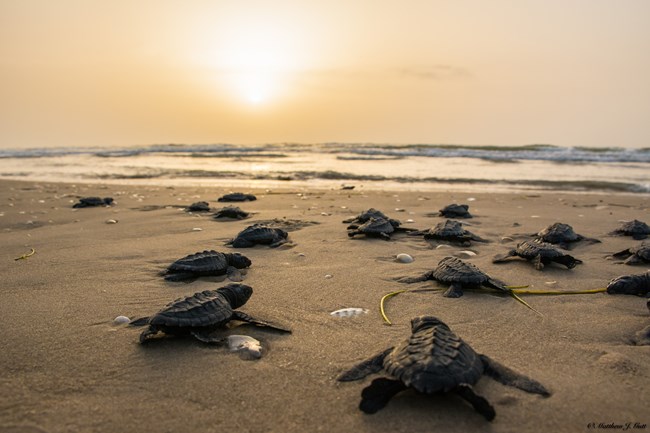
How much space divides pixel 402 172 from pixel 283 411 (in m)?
17.1

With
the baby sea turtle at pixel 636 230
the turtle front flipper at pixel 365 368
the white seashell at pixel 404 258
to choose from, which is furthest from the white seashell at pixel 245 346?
the baby sea turtle at pixel 636 230

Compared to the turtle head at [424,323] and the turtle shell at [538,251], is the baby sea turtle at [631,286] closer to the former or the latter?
the turtle shell at [538,251]

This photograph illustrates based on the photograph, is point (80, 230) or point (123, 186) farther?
point (123, 186)

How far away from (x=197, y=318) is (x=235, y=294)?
0.53m

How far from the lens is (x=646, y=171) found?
62.0 feet

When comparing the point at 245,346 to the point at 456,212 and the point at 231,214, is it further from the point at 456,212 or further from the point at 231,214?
the point at 456,212

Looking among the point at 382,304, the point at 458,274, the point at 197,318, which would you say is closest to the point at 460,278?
the point at 458,274

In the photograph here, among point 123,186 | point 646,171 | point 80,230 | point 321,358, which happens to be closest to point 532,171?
point 646,171

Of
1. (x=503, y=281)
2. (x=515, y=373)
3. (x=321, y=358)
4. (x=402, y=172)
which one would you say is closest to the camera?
(x=515, y=373)

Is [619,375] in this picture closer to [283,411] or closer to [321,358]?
[321,358]

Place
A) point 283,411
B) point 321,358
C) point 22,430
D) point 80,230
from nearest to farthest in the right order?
point 22,430 < point 283,411 < point 321,358 < point 80,230

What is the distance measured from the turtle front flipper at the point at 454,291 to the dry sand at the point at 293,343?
65 millimetres

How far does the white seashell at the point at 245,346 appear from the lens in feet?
8.84

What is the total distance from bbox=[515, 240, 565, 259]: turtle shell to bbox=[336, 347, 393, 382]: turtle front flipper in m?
A: 2.84
